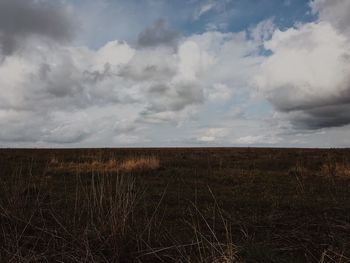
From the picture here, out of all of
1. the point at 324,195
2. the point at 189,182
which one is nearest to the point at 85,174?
the point at 189,182

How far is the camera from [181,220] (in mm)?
7113

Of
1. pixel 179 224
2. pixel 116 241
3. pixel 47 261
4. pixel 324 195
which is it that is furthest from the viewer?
pixel 324 195

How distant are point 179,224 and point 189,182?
6.39m

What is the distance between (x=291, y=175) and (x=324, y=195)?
200 inches

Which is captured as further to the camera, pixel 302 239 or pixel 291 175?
pixel 291 175

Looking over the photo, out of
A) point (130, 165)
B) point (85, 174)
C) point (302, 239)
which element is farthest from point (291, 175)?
point (302, 239)

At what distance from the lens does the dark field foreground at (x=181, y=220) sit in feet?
14.3

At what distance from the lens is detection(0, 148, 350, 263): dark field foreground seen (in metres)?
4.34

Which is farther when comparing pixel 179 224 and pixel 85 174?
pixel 85 174

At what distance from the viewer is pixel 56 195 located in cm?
1007

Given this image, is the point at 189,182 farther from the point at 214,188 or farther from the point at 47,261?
the point at 47,261

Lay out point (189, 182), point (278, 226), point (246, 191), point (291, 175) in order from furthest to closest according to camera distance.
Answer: point (291, 175) → point (189, 182) → point (246, 191) → point (278, 226)

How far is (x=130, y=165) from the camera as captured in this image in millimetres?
17672

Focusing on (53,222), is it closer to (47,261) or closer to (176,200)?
(47,261)
